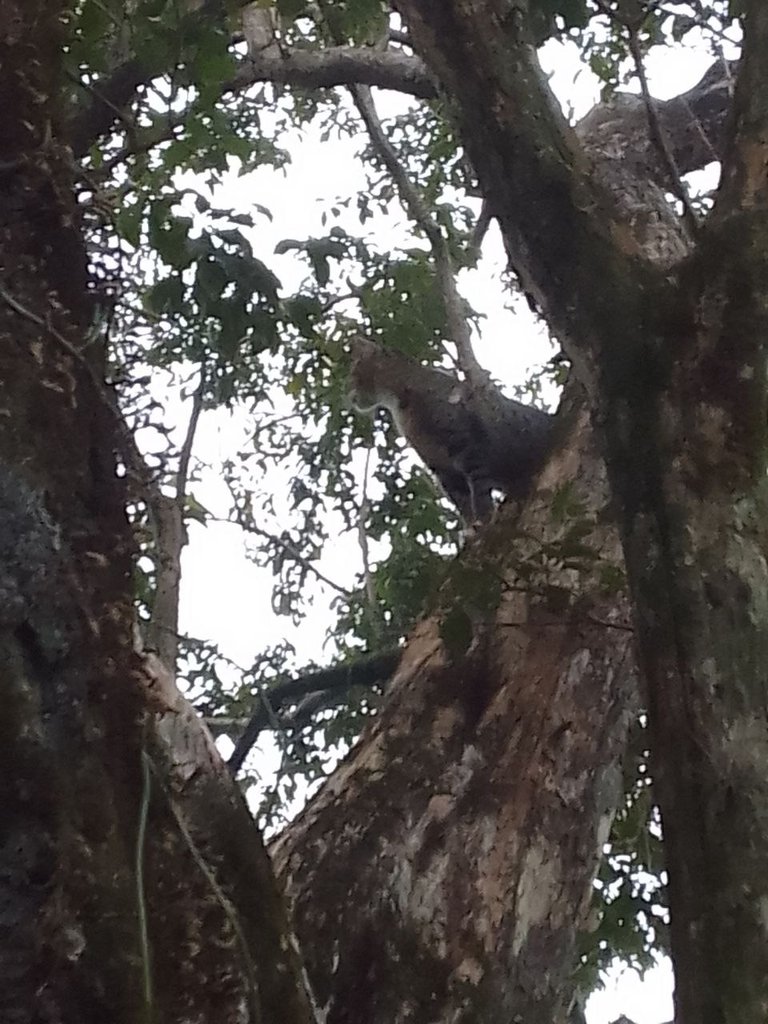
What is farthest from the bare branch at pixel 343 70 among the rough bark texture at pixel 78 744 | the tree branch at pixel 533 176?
the rough bark texture at pixel 78 744

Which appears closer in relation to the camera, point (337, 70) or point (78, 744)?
point (78, 744)

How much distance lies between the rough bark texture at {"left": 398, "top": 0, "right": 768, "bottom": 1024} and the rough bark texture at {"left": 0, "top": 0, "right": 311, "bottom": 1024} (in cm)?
50

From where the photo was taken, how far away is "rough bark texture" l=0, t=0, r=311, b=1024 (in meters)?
1.09

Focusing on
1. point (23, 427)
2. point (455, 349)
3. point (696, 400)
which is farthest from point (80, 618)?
point (455, 349)

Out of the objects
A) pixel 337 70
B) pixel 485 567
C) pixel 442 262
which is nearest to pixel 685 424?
pixel 485 567

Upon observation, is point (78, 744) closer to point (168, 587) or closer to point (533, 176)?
point (168, 587)

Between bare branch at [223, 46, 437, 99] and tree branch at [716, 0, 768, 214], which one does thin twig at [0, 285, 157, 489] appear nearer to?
tree branch at [716, 0, 768, 214]

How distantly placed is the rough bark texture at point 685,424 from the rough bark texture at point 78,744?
0.50 m

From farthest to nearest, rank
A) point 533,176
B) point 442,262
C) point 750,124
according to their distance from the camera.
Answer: point 442,262 → point 533,176 → point 750,124

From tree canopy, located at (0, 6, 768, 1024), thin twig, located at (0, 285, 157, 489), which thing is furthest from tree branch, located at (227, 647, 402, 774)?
thin twig, located at (0, 285, 157, 489)

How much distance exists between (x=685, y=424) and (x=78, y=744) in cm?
86

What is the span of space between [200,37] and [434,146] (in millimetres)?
2435

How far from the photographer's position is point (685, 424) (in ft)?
4.97

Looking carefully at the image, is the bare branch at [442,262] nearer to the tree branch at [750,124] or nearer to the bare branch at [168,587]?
→ the bare branch at [168,587]
